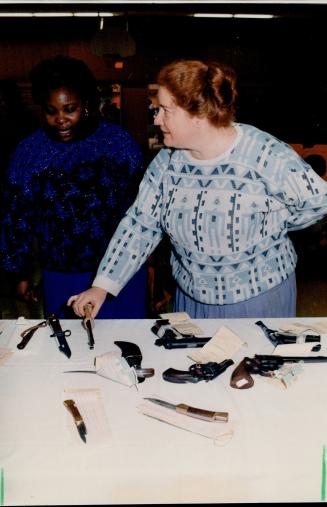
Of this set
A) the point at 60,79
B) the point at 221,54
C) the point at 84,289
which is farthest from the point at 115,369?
the point at 221,54

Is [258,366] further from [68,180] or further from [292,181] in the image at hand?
[68,180]

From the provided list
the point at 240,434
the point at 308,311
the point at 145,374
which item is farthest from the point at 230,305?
the point at 308,311

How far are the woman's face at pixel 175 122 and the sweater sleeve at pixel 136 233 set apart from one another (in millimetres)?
142

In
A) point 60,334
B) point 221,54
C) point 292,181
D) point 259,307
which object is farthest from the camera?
point 221,54

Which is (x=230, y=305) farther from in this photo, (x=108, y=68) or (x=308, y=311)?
(x=108, y=68)

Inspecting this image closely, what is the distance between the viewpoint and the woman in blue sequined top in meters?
2.43

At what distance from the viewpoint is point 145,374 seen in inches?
62.7

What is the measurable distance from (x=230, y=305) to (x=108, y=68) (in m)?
6.58

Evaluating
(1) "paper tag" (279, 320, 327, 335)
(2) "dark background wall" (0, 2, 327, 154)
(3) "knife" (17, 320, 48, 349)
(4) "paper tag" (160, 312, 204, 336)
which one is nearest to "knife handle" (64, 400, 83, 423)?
(3) "knife" (17, 320, 48, 349)

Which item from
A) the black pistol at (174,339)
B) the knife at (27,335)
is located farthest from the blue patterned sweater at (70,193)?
the black pistol at (174,339)

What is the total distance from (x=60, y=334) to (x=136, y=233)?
1.77ft

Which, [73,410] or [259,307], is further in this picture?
[259,307]

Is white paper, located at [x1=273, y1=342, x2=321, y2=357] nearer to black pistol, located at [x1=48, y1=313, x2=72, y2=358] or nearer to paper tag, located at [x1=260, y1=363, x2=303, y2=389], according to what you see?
paper tag, located at [x1=260, y1=363, x2=303, y2=389]

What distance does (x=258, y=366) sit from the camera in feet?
5.30
